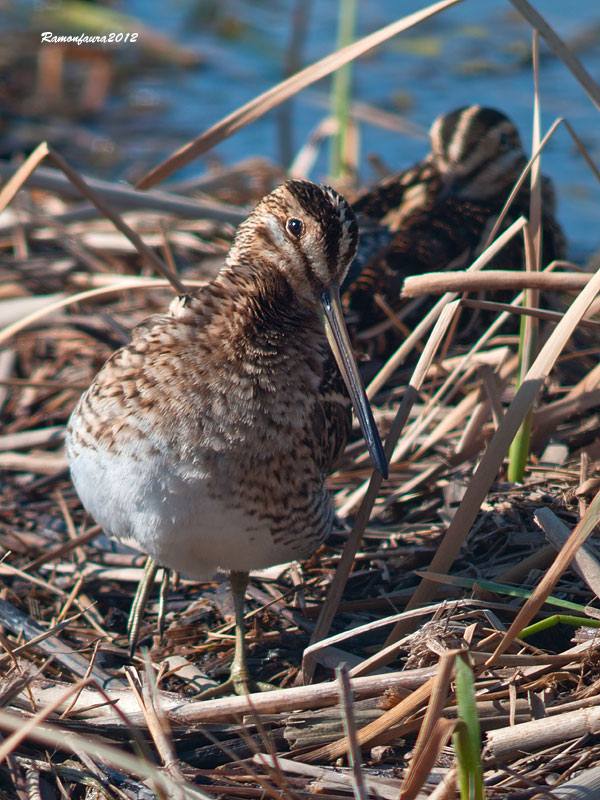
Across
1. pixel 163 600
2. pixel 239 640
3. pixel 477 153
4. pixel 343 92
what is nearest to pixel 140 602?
pixel 163 600

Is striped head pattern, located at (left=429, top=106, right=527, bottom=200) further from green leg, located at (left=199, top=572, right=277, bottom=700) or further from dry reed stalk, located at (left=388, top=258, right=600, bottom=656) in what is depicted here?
green leg, located at (left=199, top=572, right=277, bottom=700)

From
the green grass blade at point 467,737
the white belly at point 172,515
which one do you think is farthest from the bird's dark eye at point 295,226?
the green grass blade at point 467,737

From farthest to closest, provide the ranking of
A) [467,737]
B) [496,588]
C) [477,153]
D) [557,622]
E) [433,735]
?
1. [477,153]
2. [496,588]
3. [557,622]
4. [433,735]
5. [467,737]

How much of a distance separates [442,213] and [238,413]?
99.7 inches

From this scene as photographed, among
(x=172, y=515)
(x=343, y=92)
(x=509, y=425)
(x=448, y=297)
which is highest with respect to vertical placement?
(x=343, y=92)

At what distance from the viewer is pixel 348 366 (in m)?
2.97

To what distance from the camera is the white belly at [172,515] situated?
2.84m

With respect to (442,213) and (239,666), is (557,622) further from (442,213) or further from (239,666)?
(442,213)

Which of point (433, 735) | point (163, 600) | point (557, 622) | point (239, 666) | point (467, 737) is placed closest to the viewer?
point (467, 737)

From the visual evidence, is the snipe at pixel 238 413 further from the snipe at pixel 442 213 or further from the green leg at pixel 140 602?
the snipe at pixel 442 213

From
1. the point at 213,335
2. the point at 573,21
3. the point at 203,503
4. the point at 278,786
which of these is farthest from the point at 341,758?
the point at 573,21

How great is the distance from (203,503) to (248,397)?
320 millimetres

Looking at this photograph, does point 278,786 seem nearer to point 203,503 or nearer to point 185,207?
point 203,503

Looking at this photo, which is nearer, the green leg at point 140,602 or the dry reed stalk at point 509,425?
the dry reed stalk at point 509,425
